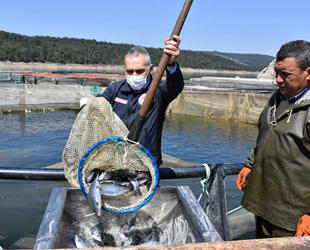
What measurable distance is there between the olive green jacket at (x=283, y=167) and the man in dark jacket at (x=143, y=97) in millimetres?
883

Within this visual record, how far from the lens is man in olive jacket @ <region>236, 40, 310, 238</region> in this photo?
97.4 inches

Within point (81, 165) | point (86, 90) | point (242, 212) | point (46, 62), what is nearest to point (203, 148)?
point (242, 212)

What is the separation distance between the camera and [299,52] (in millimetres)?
2490

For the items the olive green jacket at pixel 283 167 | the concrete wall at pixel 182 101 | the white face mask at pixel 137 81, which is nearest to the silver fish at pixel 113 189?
the white face mask at pixel 137 81

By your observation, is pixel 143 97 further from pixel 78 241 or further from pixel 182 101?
pixel 182 101

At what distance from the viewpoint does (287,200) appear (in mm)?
2609

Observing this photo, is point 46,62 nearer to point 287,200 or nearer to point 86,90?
point 86,90

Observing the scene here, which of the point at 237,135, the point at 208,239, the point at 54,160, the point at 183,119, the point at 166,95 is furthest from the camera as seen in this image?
the point at 183,119

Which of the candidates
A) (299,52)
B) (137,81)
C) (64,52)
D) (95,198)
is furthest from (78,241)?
(64,52)

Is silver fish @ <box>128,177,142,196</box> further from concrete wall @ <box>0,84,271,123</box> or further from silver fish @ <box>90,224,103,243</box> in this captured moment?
concrete wall @ <box>0,84,271,123</box>

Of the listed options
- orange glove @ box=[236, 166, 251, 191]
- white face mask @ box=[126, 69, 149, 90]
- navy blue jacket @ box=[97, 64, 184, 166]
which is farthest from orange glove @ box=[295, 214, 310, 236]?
white face mask @ box=[126, 69, 149, 90]

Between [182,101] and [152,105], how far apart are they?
1754cm

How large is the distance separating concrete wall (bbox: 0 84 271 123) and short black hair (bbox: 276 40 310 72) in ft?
50.1

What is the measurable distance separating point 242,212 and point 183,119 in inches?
574
